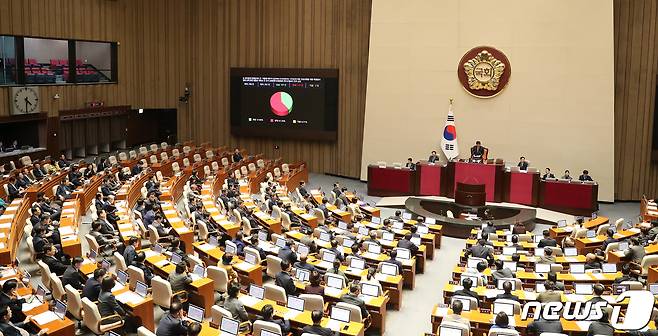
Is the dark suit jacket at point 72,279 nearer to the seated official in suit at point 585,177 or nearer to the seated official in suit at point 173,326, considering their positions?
the seated official in suit at point 173,326

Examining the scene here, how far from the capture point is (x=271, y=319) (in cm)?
937

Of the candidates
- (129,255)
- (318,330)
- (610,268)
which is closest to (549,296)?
(610,268)

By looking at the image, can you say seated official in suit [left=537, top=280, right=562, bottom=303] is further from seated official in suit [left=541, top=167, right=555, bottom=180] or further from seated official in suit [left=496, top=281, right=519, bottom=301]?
seated official in suit [left=541, top=167, right=555, bottom=180]

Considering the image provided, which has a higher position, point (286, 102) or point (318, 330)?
point (286, 102)

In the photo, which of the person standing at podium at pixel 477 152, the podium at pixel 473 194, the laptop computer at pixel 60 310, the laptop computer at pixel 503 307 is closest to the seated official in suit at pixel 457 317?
the laptop computer at pixel 503 307

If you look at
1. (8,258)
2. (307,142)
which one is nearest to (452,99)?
(307,142)

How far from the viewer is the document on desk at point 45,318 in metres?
9.59

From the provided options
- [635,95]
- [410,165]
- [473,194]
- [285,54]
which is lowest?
[473,194]

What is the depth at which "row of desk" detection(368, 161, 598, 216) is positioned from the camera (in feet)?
70.7

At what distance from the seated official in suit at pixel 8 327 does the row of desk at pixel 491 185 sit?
16050 millimetres

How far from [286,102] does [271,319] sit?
19.4 metres

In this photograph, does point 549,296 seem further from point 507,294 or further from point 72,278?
point 72,278

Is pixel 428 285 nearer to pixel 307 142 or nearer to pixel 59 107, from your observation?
pixel 307 142

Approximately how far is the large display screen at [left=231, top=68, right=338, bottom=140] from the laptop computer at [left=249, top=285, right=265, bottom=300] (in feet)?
56.6
